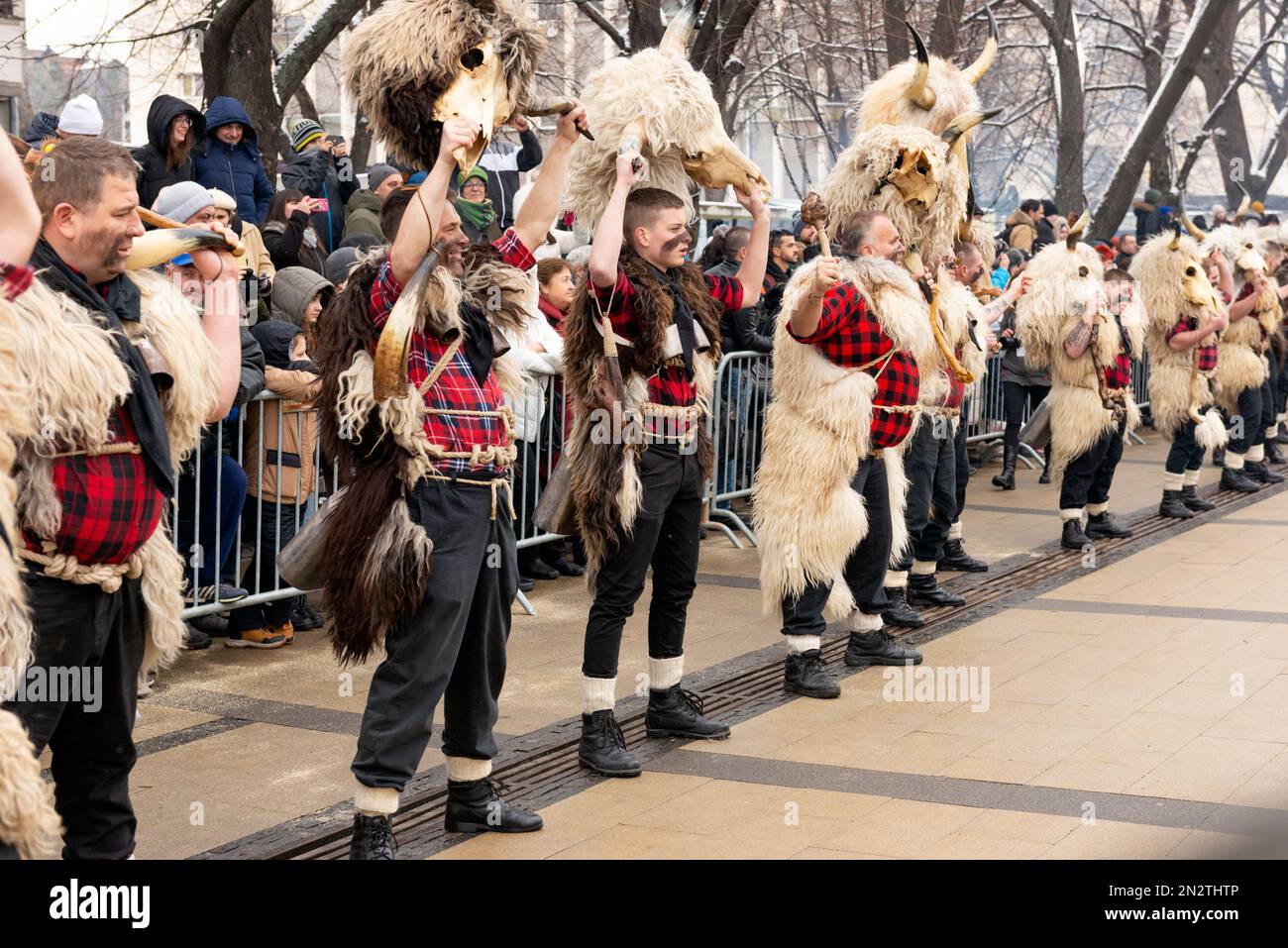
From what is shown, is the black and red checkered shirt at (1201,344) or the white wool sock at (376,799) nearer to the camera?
the white wool sock at (376,799)

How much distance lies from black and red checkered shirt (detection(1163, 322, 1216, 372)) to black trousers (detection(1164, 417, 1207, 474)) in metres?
0.46

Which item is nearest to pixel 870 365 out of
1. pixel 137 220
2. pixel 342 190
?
pixel 137 220

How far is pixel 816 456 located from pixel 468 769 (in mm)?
2498

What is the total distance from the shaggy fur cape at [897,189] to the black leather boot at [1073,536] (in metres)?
3.28

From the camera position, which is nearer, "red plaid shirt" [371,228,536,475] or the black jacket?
"red plaid shirt" [371,228,536,475]

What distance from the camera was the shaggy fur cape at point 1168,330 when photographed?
37.5ft

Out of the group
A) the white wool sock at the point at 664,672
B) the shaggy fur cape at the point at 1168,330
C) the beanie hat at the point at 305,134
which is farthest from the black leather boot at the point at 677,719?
the shaggy fur cape at the point at 1168,330

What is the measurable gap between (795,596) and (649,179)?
1953mm

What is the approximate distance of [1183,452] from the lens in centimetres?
1163

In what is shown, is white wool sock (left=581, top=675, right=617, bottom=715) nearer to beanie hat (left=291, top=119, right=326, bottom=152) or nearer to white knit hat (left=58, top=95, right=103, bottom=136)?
white knit hat (left=58, top=95, right=103, bottom=136)

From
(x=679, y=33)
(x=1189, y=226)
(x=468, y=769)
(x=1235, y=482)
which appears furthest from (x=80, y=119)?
(x=1235, y=482)

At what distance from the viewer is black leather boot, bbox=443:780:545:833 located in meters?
4.82

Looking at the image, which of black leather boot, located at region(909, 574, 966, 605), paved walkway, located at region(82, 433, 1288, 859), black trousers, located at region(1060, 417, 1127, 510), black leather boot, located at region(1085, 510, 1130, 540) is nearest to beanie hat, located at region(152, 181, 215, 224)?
paved walkway, located at region(82, 433, 1288, 859)

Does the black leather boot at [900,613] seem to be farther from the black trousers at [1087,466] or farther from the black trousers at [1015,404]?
the black trousers at [1015,404]
